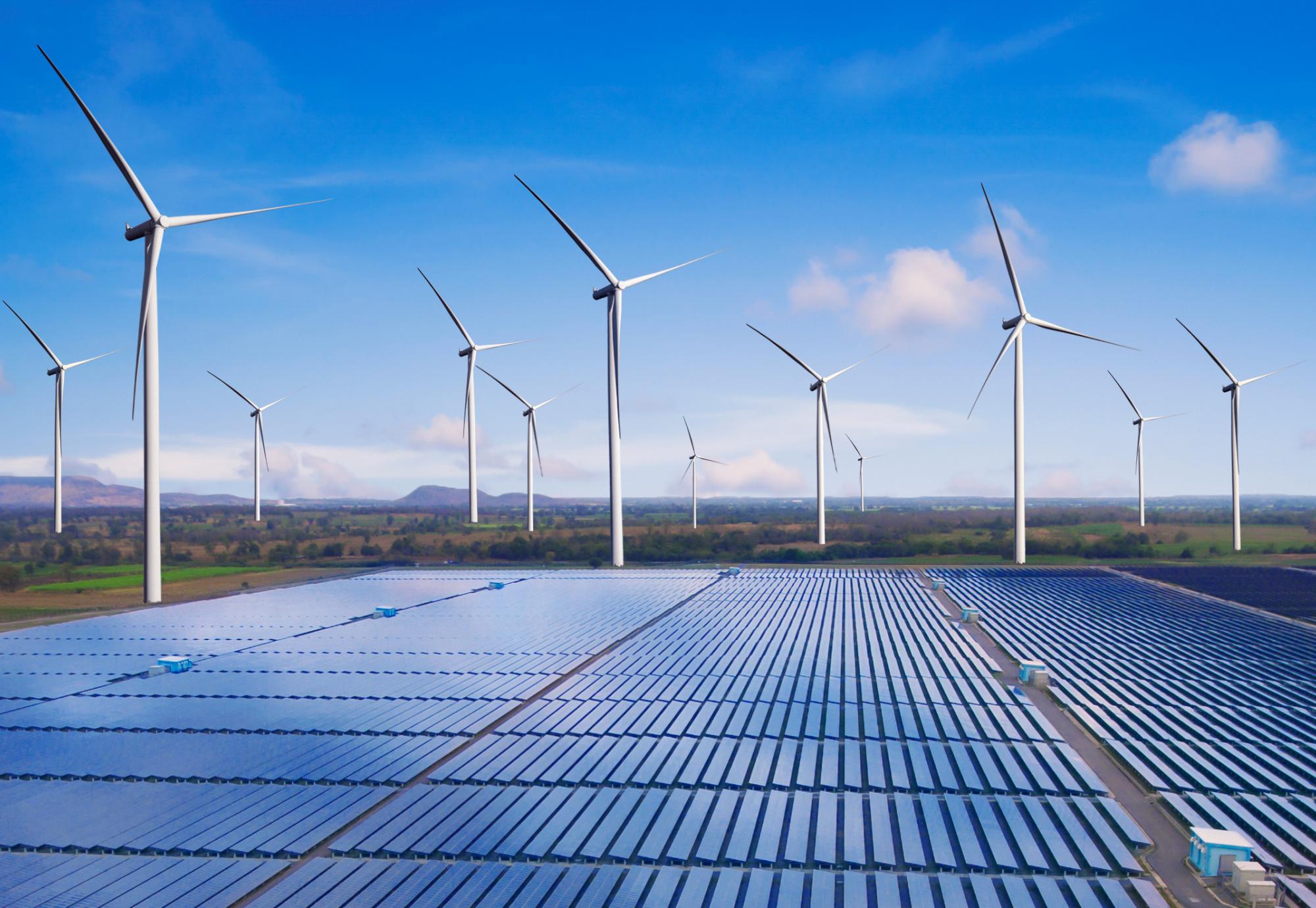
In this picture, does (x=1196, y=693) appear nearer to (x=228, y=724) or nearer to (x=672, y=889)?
(x=672, y=889)

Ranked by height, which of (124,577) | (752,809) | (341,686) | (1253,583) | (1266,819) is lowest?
(124,577)

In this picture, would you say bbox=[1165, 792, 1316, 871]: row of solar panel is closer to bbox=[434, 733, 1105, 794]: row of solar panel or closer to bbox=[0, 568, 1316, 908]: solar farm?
bbox=[0, 568, 1316, 908]: solar farm

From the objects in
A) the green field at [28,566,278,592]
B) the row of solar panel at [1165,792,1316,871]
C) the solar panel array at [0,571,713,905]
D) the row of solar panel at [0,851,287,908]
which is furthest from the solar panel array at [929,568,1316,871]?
the green field at [28,566,278,592]

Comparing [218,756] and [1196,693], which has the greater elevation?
[218,756]

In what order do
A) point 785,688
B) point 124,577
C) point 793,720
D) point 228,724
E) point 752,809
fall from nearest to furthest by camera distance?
1. point 752,809
2. point 793,720
3. point 228,724
4. point 785,688
5. point 124,577

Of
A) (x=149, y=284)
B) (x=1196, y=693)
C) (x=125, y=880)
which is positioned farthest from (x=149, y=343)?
(x=1196, y=693)

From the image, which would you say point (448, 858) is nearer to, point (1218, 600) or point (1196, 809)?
point (1196, 809)

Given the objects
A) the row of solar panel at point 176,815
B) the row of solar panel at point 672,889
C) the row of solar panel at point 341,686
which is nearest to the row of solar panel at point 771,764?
the row of solar panel at point 176,815
